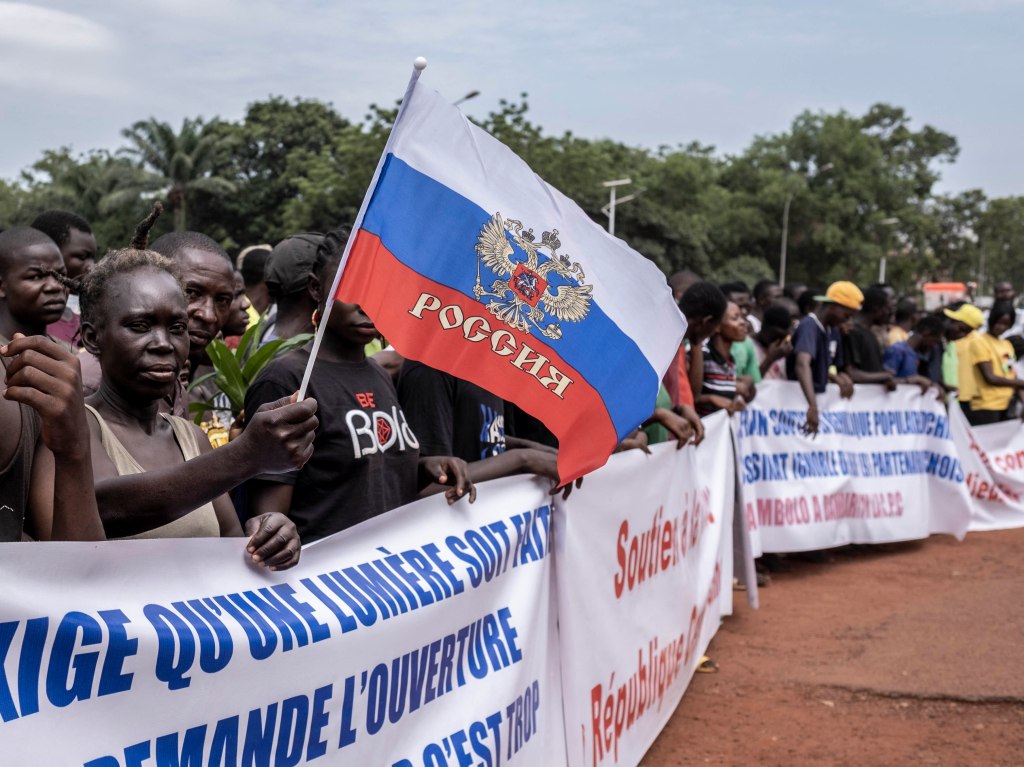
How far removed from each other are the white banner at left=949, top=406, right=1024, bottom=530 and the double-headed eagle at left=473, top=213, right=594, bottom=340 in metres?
7.52

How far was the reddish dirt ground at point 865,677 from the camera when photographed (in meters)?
4.96

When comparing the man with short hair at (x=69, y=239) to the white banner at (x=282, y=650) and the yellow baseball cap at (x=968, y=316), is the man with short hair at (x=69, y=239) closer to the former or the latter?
the white banner at (x=282, y=650)

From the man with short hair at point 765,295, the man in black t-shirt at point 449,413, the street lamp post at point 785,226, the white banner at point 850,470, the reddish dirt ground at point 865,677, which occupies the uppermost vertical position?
the street lamp post at point 785,226

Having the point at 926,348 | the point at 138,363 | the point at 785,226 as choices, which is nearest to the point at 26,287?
the point at 138,363

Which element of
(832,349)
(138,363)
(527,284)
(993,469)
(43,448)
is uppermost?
(527,284)

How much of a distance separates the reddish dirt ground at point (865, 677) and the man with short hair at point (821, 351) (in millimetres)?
1367

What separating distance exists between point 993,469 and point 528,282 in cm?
838

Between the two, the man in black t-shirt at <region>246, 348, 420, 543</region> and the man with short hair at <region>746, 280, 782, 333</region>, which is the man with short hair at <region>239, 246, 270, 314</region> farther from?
the man with short hair at <region>746, 280, 782, 333</region>

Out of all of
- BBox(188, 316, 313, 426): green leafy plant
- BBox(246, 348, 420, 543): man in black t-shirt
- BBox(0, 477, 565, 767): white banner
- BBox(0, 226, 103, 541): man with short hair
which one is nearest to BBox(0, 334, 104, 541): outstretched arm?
BBox(0, 226, 103, 541): man with short hair

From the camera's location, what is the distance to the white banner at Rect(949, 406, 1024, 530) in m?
10.0

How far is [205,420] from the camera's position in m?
4.12

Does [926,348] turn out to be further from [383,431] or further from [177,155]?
[177,155]

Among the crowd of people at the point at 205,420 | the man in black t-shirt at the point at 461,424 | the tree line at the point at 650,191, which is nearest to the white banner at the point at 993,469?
the crowd of people at the point at 205,420

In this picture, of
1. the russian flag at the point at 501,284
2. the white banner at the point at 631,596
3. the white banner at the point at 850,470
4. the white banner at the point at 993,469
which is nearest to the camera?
the russian flag at the point at 501,284
